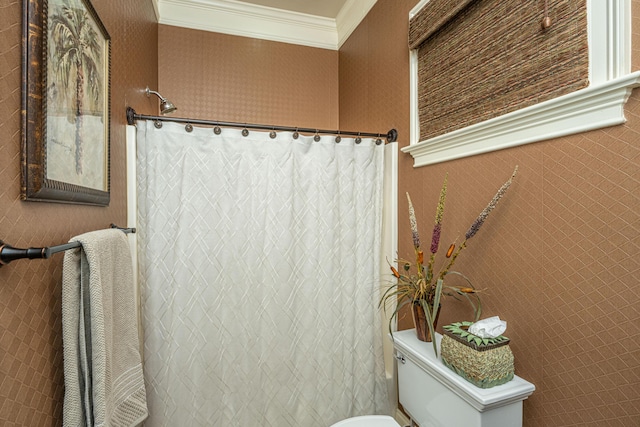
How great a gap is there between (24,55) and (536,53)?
4.47 ft

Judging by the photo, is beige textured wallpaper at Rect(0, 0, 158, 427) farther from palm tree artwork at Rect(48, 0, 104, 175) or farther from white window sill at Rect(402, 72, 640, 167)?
white window sill at Rect(402, 72, 640, 167)

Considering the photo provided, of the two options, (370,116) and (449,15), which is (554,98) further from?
(370,116)

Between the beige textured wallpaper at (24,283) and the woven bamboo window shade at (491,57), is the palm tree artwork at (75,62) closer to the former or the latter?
the beige textured wallpaper at (24,283)

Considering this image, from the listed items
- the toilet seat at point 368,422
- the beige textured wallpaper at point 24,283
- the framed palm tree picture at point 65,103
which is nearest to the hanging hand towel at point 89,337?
the beige textured wallpaper at point 24,283

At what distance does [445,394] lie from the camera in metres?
1.08

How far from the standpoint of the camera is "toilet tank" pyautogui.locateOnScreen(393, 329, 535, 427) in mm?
941

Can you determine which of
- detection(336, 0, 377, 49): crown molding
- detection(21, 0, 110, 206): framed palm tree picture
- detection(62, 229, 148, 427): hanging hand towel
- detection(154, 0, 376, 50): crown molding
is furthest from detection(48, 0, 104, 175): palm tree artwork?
detection(336, 0, 377, 49): crown molding

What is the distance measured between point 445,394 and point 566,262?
1.92 ft

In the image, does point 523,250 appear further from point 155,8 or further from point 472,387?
point 155,8

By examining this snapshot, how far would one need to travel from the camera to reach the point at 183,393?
59.3 inches

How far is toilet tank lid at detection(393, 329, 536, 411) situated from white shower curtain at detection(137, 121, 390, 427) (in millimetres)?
597

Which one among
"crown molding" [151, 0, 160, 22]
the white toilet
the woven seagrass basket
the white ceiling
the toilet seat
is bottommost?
the toilet seat

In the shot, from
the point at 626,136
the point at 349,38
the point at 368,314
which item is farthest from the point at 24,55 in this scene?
the point at 349,38

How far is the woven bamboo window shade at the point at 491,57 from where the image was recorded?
0.90 m
